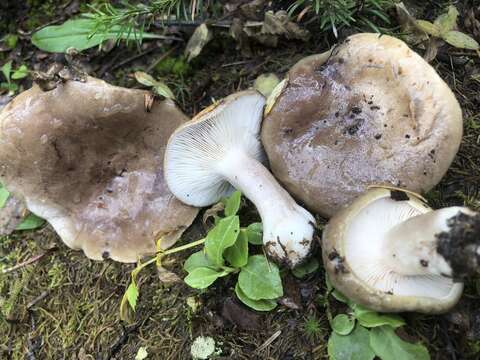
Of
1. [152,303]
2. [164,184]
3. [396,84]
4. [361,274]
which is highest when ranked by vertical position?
[396,84]

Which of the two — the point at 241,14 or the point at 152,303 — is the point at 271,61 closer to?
the point at 241,14

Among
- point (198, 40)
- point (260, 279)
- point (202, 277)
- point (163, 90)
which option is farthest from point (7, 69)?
point (260, 279)

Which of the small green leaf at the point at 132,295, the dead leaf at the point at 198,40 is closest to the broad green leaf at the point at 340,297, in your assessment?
the small green leaf at the point at 132,295

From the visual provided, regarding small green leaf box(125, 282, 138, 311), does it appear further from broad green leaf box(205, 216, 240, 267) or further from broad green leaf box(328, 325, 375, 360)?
broad green leaf box(328, 325, 375, 360)

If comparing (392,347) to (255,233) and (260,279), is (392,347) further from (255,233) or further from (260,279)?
(255,233)

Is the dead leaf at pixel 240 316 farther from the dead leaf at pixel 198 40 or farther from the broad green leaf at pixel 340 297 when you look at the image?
the dead leaf at pixel 198 40

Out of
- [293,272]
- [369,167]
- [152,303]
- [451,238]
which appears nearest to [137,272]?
[152,303]

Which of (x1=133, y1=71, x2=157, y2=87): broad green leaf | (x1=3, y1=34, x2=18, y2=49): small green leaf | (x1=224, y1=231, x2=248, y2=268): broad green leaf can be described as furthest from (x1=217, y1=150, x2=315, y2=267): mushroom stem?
(x1=3, y1=34, x2=18, y2=49): small green leaf
